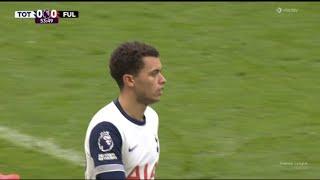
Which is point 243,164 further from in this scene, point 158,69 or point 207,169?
point 158,69

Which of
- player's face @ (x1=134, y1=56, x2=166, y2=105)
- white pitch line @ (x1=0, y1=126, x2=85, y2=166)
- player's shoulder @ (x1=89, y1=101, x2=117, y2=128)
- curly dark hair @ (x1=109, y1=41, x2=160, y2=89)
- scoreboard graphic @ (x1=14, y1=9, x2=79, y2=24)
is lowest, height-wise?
white pitch line @ (x1=0, y1=126, x2=85, y2=166)

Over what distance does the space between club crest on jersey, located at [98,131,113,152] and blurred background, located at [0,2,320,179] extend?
3.37 meters

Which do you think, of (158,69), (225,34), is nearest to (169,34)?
(225,34)

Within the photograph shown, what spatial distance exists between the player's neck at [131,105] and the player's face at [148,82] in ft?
0.14

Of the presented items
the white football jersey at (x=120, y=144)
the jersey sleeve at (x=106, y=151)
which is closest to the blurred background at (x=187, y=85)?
the white football jersey at (x=120, y=144)

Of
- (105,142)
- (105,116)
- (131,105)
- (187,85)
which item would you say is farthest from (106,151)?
(187,85)

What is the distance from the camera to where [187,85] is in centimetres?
1132

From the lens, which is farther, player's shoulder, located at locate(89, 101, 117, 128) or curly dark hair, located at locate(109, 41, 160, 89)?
curly dark hair, located at locate(109, 41, 160, 89)

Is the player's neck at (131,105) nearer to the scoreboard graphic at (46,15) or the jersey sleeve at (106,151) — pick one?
the jersey sleeve at (106,151)

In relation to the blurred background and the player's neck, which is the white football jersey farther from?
the blurred background

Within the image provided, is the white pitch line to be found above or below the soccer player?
below

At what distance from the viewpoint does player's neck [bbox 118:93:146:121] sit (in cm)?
524

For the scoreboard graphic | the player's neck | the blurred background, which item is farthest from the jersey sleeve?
the scoreboard graphic

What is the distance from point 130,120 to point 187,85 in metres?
6.17
